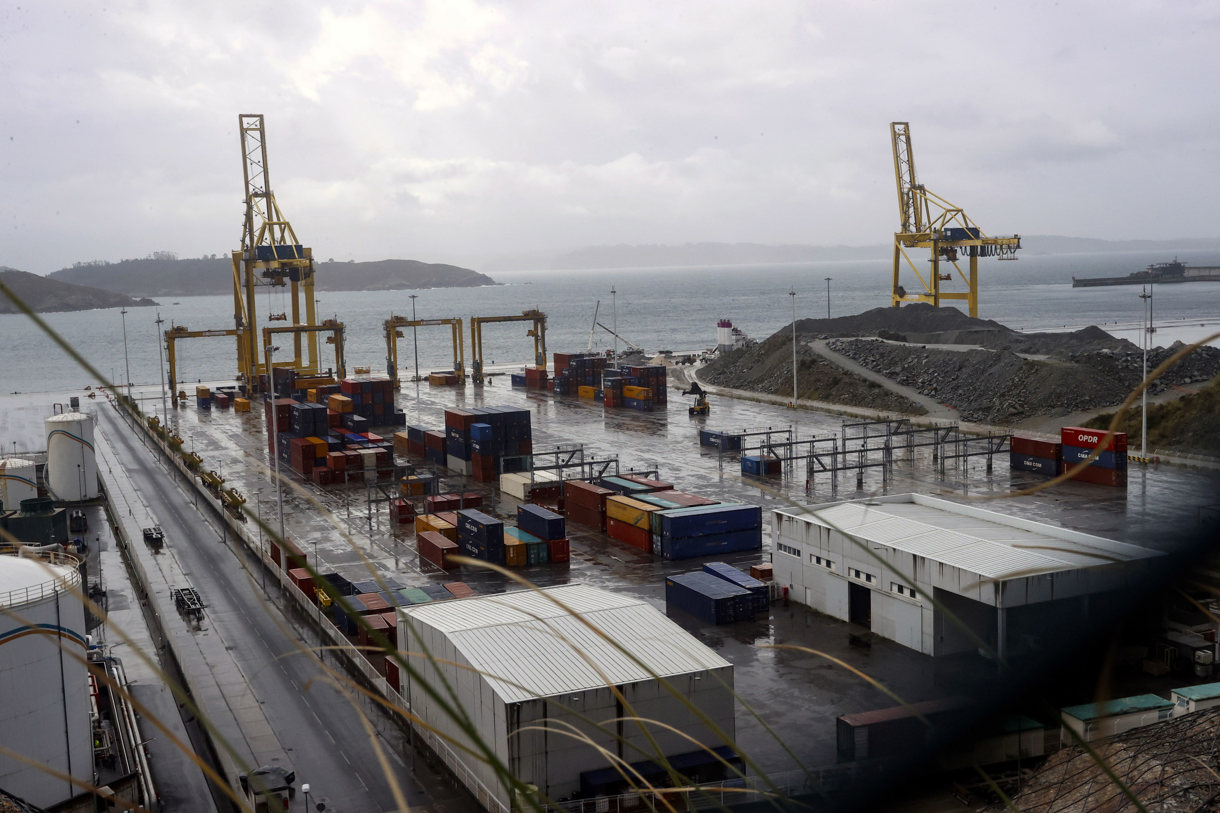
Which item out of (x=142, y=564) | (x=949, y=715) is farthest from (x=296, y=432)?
(x=949, y=715)

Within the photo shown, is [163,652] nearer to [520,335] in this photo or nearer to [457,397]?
[457,397]

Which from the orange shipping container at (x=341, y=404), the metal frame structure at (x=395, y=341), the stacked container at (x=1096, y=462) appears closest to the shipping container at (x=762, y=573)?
the stacked container at (x=1096, y=462)

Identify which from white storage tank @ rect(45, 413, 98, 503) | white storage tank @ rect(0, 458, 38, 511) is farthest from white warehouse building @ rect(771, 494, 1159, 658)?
white storage tank @ rect(0, 458, 38, 511)

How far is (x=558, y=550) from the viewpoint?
26.2 metres

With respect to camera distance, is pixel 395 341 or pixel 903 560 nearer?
pixel 903 560

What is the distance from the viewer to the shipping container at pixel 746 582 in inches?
835

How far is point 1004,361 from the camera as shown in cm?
4900

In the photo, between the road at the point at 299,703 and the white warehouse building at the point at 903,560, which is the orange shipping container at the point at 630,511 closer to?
the white warehouse building at the point at 903,560

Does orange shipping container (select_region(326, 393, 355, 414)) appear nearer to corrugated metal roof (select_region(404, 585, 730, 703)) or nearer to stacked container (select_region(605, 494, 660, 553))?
stacked container (select_region(605, 494, 660, 553))

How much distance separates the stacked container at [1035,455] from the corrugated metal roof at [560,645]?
23.3 m

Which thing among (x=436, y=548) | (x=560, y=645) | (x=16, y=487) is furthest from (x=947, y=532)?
(x=16, y=487)

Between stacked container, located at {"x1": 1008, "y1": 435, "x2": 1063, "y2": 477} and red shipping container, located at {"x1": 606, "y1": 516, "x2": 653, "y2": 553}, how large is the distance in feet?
49.0

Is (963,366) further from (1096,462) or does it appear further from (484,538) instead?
(484,538)

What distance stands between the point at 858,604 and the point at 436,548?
34.7ft
